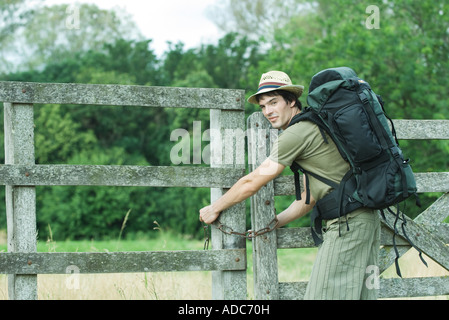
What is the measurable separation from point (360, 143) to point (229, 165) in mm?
1153

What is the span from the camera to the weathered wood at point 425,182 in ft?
13.2

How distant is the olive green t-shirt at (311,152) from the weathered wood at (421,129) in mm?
1108

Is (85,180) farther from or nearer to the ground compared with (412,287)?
farther from the ground

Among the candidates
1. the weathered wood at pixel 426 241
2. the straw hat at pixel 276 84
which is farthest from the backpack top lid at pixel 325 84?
the weathered wood at pixel 426 241

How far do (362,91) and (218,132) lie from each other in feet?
3.81

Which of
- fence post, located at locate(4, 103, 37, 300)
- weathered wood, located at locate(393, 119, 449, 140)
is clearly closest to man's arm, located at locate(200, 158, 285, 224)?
fence post, located at locate(4, 103, 37, 300)

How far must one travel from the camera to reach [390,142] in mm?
3098

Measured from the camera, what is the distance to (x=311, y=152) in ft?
10.7

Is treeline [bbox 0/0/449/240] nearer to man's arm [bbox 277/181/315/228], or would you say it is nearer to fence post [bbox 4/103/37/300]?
man's arm [bbox 277/181/315/228]

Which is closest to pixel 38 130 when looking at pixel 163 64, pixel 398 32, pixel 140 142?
pixel 140 142

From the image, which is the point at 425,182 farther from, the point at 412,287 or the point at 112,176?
the point at 112,176

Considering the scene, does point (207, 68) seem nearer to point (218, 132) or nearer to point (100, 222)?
point (100, 222)

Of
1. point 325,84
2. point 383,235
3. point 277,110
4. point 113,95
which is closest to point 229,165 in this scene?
point 277,110

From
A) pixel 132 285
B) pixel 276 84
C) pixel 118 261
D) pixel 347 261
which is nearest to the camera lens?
pixel 347 261
